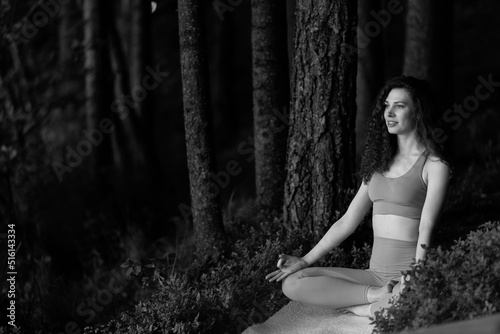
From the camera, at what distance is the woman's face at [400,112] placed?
493 centimetres

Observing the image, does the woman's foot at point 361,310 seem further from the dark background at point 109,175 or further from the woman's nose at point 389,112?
the dark background at point 109,175

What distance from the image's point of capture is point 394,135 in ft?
17.1

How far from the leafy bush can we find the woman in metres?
0.27

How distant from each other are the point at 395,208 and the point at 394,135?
547mm

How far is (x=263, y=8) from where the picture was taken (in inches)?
283

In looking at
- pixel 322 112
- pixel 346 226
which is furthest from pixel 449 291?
pixel 322 112

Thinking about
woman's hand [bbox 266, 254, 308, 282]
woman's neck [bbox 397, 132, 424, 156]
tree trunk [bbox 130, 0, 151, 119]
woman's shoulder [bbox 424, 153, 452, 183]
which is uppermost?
tree trunk [bbox 130, 0, 151, 119]

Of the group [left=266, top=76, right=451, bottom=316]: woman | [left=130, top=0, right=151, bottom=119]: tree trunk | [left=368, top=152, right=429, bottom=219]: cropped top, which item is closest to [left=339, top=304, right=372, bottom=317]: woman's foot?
[left=266, top=76, right=451, bottom=316]: woman

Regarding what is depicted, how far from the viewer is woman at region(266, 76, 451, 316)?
4809mm

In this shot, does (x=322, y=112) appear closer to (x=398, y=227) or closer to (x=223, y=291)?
(x=398, y=227)

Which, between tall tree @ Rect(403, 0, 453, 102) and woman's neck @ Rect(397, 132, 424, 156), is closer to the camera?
woman's neck @ Rect(397, 132, 424, 156)

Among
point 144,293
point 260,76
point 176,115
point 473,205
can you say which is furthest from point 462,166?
point 176,115

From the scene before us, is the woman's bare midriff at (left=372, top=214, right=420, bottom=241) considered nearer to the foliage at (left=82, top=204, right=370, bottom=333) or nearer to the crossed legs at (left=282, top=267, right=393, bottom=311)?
the crossed legs at (left=282, top=267, right=393, bottom=311)

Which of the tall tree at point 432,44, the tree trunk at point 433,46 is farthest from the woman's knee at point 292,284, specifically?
the tall tree at point 432,44
